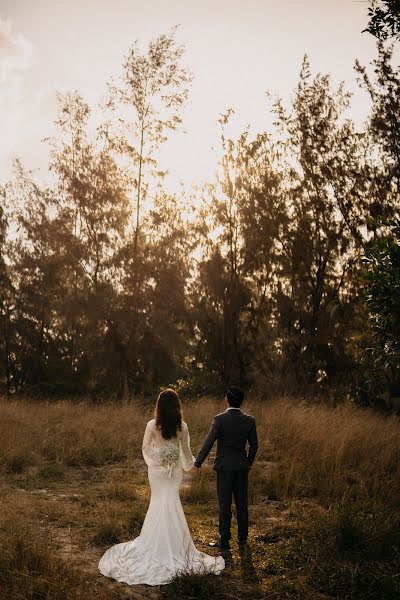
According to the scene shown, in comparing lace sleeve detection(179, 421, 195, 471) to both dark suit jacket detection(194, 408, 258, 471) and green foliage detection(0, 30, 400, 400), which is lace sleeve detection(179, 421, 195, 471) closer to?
dark suit jacket detection(194, 408, 258, 471)

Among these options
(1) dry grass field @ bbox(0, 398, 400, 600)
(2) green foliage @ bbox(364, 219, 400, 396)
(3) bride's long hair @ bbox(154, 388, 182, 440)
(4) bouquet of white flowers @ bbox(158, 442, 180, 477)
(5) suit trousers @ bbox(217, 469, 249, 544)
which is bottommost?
(1) dry grass field @ bbox(0, 398, 400, 600)

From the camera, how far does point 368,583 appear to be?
21.0 ft

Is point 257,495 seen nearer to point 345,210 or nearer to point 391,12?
point 391,12

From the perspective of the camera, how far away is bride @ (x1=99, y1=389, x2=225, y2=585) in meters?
6.62

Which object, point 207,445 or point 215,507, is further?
point 215,507

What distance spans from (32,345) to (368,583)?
2989 centimetres

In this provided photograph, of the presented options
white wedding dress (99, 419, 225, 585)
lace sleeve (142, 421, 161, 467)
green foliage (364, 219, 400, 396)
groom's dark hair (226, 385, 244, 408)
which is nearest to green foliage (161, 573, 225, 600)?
white wedding dress (99, 419, 225, 585)

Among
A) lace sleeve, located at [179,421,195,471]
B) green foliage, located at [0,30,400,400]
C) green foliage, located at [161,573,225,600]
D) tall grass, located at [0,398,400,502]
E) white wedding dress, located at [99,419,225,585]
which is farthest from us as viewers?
green foliage, located at [0,30,400,400]

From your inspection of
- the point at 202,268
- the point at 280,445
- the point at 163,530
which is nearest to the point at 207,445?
the point at 163,530

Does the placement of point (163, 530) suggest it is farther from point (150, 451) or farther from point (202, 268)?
point (202, 268)

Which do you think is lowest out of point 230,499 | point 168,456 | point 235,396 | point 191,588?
point 191,588

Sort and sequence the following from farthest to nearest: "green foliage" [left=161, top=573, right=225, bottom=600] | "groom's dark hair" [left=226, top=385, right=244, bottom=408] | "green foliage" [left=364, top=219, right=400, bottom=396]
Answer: "groom's dark hair" [left=226, top=385, right=244, bottom=408]
"green foliage" [left=364, top=219, right=400, bottom=396]
"green foliage" [left=161, top=573, right=225, bottom=600]

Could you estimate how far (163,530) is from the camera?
696 cm

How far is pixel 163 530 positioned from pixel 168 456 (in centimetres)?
87
